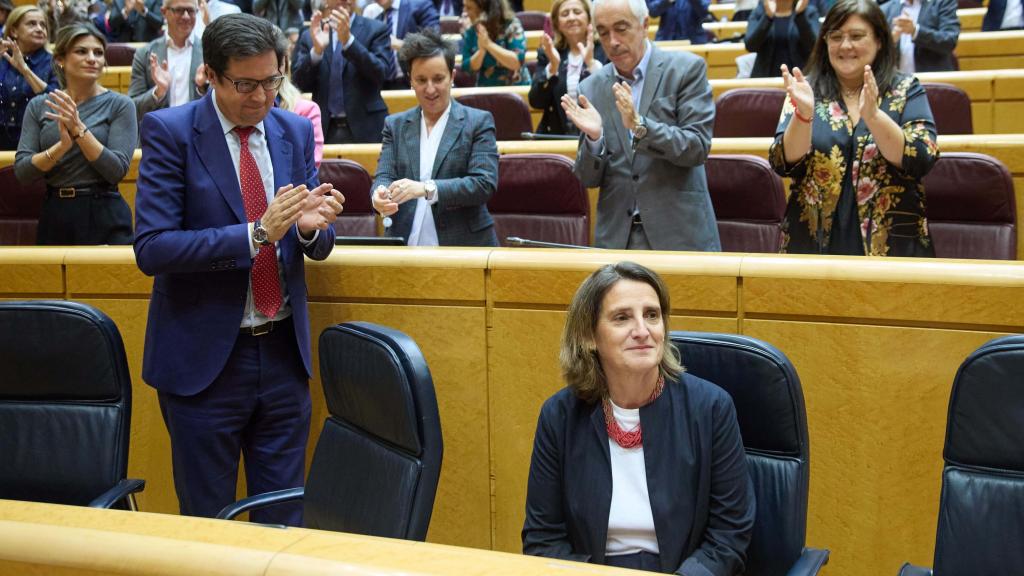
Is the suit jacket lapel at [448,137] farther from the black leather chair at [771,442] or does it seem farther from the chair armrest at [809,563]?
the chair armrest at [809,563]

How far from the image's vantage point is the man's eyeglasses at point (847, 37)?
2645 millimetres

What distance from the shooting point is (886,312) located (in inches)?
83.2

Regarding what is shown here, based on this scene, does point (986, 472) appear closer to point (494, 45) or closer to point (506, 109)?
point (506, 109)

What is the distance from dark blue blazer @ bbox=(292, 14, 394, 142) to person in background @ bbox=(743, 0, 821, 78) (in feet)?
5.14

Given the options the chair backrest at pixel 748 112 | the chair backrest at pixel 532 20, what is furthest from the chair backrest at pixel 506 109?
the chair backrest at pixel 532 20

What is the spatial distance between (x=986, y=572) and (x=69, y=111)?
8.62 feet

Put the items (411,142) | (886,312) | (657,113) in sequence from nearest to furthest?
(886,312), (657,113), (411,142)

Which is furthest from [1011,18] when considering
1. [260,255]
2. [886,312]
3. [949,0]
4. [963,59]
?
[260,255]

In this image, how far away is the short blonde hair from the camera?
1865 millimetres

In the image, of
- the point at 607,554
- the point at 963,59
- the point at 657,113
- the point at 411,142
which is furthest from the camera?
the point at 963,59

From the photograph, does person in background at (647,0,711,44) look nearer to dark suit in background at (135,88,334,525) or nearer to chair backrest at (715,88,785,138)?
chair backrest at (715,88,785,138)

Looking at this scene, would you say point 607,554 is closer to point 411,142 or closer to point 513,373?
point 513,373

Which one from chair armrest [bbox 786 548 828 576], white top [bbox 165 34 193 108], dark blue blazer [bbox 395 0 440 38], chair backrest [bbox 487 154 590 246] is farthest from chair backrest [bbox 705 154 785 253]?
dark blue blazer [bbox 395 0 440 38]

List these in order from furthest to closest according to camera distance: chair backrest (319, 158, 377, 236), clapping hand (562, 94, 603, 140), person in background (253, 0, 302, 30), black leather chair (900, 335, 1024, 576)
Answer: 1. person in background (253, 0, 302, 30)
2. chair backrest (319, 158, 377, 236)
3. clapping hand (562, 94, 603, 140)
4. black leather chair (900, 335, 1024, 576)
